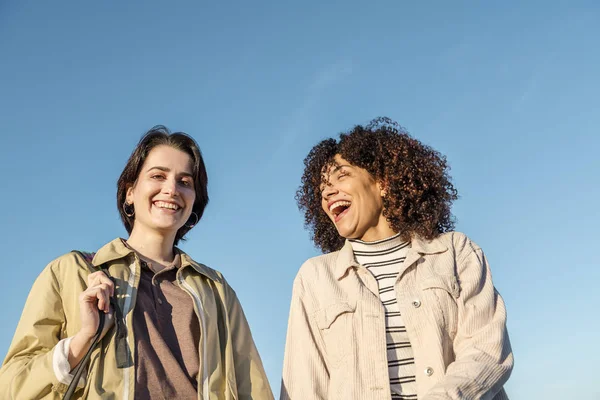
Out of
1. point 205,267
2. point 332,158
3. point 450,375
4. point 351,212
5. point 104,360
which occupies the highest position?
point 332,158

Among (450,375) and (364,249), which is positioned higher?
(364,249)

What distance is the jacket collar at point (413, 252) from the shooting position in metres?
5.77

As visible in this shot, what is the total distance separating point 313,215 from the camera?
6945 millimetres

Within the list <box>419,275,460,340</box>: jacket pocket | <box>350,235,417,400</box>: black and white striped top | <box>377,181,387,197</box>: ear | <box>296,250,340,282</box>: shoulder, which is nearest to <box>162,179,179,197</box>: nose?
<box>296,250,340,282</box>: shoulder

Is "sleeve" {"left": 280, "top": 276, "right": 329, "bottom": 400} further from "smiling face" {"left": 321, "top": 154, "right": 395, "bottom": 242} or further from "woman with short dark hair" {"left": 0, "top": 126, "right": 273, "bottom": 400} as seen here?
"smiling face" {"left": 321, "top": 154, "right": 395, "bottom": 242}

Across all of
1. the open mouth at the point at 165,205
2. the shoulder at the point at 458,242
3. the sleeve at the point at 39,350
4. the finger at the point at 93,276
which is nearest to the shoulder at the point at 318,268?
the shoulder at the point at 458,242

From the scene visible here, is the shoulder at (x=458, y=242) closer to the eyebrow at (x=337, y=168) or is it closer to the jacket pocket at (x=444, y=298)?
the jacket pocket at (x=444, y=298)

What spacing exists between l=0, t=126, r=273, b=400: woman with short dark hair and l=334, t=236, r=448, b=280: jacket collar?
3.05 feet

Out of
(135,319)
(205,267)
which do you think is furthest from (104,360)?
(205,267)

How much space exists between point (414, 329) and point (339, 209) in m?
1.34

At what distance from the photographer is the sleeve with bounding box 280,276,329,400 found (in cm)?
543

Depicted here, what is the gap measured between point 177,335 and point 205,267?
831mm

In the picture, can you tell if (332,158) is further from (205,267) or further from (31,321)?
(31,321)

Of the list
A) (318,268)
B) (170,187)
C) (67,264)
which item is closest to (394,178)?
(318,268)
